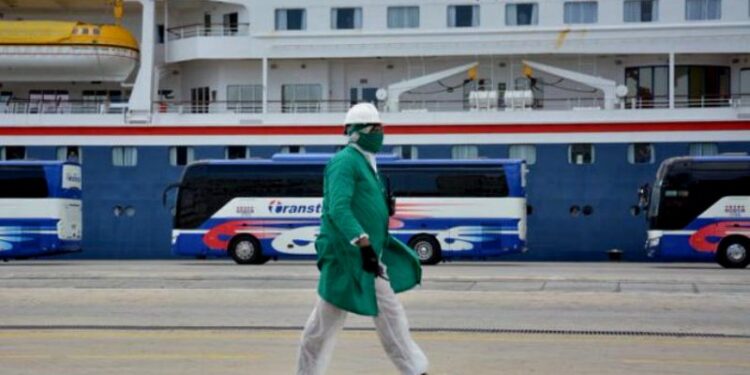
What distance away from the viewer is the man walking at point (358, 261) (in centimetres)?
973

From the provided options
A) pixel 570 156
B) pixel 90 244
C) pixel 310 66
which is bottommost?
pixel 90 244

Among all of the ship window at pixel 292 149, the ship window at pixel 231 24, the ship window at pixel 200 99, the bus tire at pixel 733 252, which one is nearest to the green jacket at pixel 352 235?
the bus tire at pixel 733 252

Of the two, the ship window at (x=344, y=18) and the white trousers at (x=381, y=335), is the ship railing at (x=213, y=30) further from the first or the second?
the white trousers at (x=381, y=335)

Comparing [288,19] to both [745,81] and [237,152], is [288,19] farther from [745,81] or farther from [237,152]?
[745,81]

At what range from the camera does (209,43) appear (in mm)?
40469

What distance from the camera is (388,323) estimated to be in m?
9.91

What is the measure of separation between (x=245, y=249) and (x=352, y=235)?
84.5ft

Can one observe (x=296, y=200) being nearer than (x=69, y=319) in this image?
No

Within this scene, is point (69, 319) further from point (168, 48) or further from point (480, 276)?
point (168, 48)

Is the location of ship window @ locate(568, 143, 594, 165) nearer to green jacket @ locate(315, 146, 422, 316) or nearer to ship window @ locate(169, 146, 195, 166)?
ship window @ locate(169, 146, 195, 166)

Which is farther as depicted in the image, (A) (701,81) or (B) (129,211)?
(B) (129,211)

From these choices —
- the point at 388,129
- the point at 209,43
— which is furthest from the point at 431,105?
the point at 209,43

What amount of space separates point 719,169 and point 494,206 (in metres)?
5.34

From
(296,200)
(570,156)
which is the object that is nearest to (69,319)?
(296,200)
